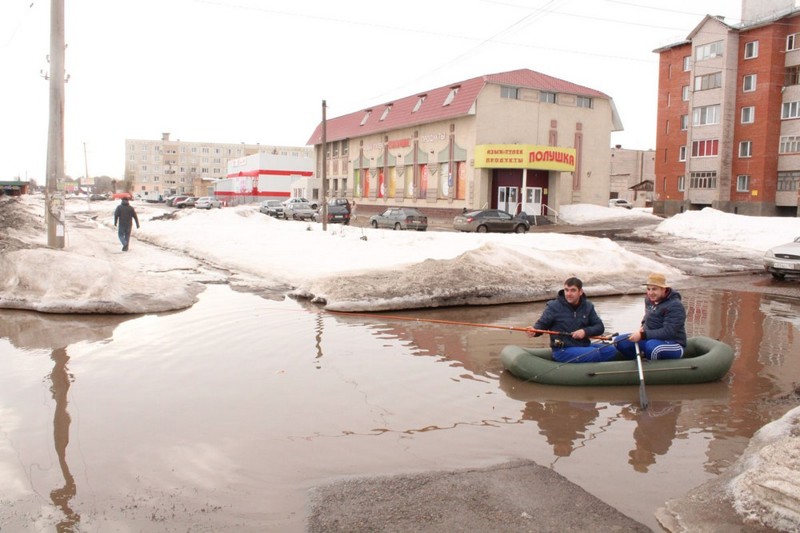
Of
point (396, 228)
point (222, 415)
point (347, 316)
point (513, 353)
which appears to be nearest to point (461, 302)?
point (347, 316)

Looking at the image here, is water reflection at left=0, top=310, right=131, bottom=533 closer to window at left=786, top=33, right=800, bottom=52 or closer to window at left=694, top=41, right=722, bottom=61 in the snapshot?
window at left=786, top=33, right=800, bottom=52

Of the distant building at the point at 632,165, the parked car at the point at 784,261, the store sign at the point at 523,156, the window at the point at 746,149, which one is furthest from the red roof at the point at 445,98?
the distant building at the point at 632,165

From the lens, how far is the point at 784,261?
1994cm

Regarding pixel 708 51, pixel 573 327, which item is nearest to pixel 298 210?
pixel 708 51

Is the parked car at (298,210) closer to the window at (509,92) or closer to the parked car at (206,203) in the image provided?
the window at (509,92)

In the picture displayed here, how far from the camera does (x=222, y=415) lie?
7.05m

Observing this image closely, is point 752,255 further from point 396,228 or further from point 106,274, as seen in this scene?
point 106,274

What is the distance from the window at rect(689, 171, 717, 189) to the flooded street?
40167mm

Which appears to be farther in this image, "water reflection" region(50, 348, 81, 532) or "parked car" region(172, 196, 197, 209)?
"parked car" region(172, 196, 197, 209)

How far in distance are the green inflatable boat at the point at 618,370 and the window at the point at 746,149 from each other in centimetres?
4357

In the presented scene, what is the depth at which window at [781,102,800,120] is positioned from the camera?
44263 mm

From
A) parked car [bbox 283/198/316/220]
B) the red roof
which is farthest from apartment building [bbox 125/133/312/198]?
parked car [bbox 283/198/316/220]

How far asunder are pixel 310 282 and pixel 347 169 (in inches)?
1713

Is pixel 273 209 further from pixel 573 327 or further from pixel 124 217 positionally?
pixel 573 327
